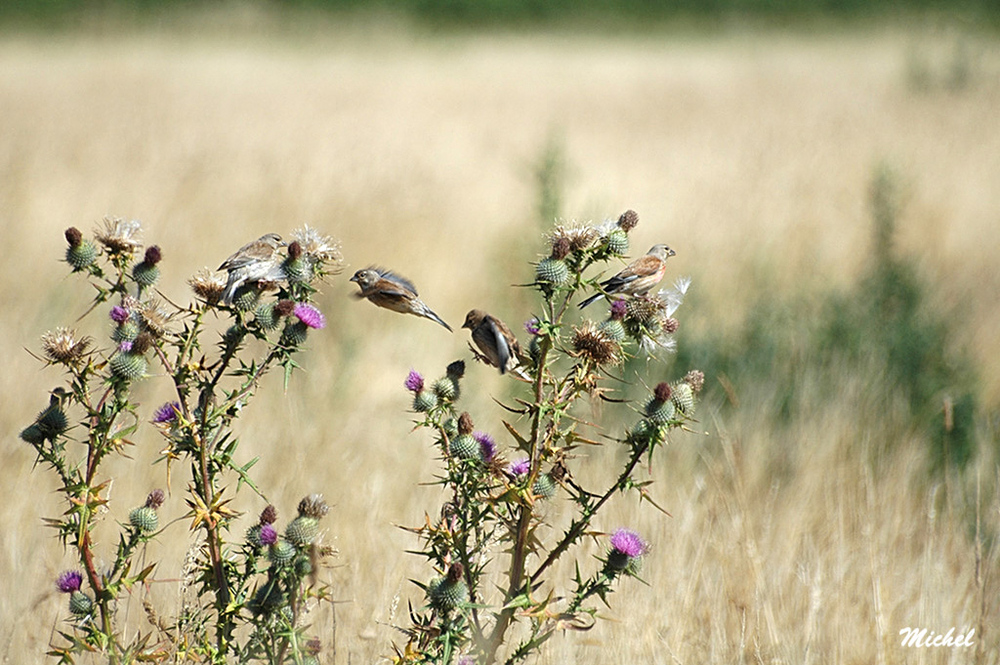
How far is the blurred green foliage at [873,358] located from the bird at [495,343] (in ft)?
7.36

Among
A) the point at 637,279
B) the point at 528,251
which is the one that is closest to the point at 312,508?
the point at 637,279

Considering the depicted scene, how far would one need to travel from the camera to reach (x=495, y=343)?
1.81 meters

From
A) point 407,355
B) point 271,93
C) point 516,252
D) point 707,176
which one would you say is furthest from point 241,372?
point 271,93

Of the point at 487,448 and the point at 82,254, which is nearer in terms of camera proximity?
the point at 487,448

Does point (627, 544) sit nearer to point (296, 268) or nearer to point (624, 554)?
point (624, 554)

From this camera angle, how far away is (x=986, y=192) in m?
9.05

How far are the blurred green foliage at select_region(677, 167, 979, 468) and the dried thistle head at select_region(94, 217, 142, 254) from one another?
8.80ft

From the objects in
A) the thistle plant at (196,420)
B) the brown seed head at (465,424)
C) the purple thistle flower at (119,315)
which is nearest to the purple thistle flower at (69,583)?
the thistle plant at (196,420)

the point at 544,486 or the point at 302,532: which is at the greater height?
the point at 544,486

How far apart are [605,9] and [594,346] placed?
35.8m

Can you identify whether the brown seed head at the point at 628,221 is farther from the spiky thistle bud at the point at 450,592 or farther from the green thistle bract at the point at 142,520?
the green thistle bract at the point at 142,520

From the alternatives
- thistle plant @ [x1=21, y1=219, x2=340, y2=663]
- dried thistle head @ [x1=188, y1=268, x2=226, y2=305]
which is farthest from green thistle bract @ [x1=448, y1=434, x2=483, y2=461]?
dried thistle head @ [x1=188, y1=268, x2=226, y2=305]

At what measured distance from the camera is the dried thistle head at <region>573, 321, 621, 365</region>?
5.83 ft

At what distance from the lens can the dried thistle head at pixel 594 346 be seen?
5.83 ft
